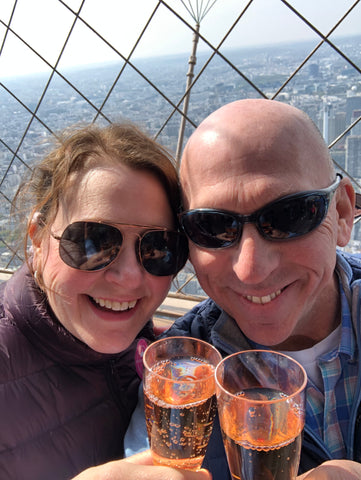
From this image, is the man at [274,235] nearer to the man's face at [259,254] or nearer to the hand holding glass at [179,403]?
the man's face at [259,254]

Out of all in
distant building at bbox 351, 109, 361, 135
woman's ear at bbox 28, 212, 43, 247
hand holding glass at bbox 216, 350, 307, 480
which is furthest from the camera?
distant building at bbox 351, 109, 361, 135

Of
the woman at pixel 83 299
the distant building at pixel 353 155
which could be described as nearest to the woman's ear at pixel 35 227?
the woman at pixel 83 299

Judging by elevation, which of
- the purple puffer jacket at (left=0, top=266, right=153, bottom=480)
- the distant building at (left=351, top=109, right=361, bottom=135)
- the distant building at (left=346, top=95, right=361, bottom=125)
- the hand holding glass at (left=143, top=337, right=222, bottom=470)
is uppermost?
the distant building at (left=346, top=95, right=361, bottom=125)

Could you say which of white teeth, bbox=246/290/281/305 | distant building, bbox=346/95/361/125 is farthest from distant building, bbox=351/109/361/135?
white teeth, bbox=246/290/281/305

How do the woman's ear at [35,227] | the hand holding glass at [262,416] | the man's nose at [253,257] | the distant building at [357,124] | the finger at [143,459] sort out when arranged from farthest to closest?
the distant building at [357,124], the woman's ear at [35,227], the man's nose at [253,257], the finger at [143,459], the hand holding glass at [262,416]

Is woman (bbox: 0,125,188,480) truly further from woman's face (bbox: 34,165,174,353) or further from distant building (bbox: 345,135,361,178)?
distant building (bbox: 345,135,361,178)

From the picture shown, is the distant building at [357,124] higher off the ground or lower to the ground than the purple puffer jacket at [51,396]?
higher

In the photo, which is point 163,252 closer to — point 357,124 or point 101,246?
point 101,246
